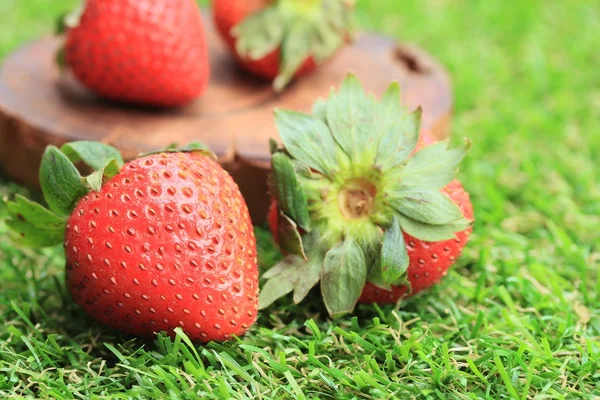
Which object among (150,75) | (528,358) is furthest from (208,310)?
(150,75)

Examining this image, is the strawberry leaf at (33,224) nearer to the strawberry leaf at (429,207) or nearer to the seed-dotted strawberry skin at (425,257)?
the seed-dotted strawberry skin at (425,257)

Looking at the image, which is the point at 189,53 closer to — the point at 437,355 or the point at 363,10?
the point at 437,355

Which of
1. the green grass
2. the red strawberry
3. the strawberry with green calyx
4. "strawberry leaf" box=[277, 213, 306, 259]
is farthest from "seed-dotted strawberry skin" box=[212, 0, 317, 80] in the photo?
"strawberry leaf" box=[277, 213, 306, 259]

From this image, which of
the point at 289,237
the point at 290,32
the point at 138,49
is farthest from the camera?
the point at 290,32

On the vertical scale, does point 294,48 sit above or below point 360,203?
above

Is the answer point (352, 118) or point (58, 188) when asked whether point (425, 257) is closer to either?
point (352, 118)

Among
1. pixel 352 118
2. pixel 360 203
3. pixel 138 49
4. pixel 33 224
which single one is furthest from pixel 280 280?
pixel 138 49

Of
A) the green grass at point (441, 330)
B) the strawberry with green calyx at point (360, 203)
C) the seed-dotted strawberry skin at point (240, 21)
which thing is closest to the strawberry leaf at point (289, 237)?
the strawberry with green calyx at point (360, 203)

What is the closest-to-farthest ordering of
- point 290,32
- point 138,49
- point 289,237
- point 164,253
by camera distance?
point 164,253 → point 289,237 → point 138,49 → point 290,32
